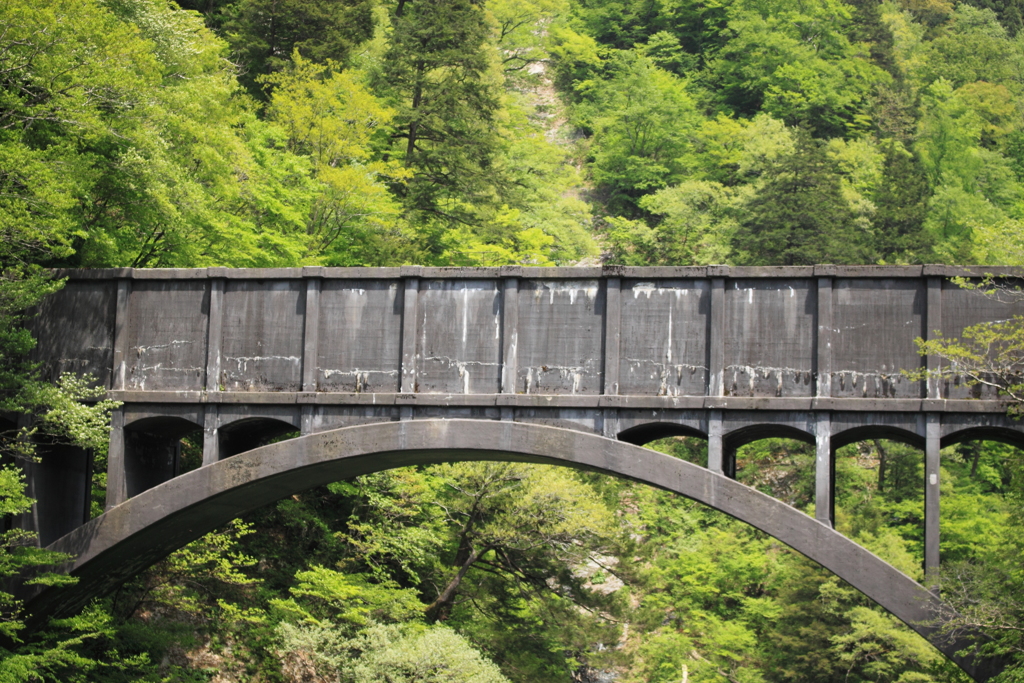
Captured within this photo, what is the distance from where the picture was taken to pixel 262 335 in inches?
669

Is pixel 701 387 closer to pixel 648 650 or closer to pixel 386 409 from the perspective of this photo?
Result: pixel 386 409

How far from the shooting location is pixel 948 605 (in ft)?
45.0

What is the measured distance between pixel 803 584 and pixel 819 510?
16442 millimetres

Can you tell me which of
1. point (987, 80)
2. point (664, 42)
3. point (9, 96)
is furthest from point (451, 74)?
point (987, 80)

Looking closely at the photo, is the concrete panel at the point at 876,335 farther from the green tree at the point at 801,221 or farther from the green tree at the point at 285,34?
the green tree at the point at 285,34

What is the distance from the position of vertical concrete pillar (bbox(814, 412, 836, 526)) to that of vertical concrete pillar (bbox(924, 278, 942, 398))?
1391mm

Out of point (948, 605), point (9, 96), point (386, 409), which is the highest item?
point (9, 96)

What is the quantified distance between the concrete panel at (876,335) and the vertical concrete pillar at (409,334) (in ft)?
19.4

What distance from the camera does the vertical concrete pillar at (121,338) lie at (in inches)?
679

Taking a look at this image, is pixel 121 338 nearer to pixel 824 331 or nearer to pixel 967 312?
pixel 824 331

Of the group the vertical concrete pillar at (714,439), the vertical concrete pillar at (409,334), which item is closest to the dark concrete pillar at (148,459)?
the vertical concrete pillar at (409,334)

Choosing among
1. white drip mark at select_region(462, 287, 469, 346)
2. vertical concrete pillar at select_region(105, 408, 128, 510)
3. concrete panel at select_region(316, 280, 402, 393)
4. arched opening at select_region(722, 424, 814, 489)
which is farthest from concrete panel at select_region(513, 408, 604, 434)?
arched opening at select_region(722, 424, 814, 489)

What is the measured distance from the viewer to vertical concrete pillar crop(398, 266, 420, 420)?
16297 millimetres

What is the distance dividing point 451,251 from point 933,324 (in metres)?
21.1
